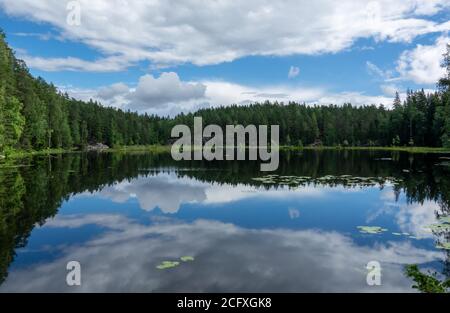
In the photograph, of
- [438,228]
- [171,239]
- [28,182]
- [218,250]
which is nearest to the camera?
[218,250]

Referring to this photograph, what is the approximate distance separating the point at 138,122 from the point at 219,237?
178m

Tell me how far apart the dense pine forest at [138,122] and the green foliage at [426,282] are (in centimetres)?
5761

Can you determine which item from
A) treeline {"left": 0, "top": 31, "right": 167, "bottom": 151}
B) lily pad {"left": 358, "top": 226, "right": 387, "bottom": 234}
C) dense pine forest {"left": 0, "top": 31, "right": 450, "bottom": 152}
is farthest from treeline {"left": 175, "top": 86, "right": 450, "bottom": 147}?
lily pad {"left": 358, "top": 226, "right": 387, "bottom": 234}

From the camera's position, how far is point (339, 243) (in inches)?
639

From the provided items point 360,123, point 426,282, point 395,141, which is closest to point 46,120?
point 426,282

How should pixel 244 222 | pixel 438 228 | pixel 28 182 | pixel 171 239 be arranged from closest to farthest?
1. pixel 171 239
2. pixel 438 228
3. pixel 244 222
4. pixel 28 182

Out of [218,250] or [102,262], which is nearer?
[102,262]

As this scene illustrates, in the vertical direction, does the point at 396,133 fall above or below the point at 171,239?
above

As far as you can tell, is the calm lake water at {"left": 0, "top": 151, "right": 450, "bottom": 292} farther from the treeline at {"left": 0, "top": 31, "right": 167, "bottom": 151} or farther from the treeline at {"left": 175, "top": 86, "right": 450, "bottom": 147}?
the treeline at {"left": 175, "top": 86, "right": 450, "bottom": 147}

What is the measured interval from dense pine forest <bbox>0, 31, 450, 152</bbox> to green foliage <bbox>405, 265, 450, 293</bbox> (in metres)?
57.6

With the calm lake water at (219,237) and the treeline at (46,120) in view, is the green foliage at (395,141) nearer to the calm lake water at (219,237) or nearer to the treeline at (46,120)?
the treeline at (46,120)

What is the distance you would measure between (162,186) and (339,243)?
21.3 metres

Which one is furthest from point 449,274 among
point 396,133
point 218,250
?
point 396,133
